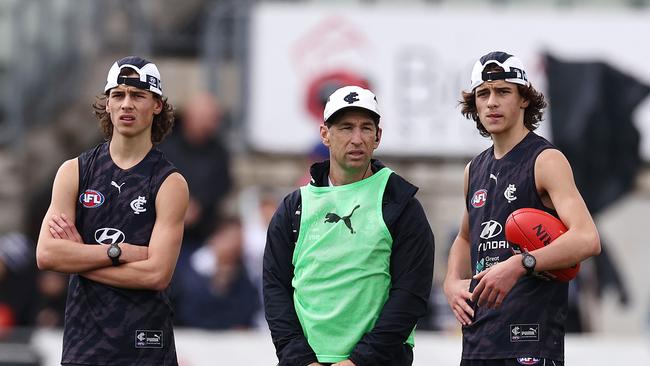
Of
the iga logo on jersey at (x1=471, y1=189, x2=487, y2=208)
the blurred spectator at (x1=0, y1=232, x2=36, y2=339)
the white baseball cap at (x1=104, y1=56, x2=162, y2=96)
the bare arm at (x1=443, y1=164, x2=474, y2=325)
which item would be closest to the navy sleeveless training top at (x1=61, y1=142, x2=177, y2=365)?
the white baseball cap at (x1=104, y1=56, x2=162, y2=96)

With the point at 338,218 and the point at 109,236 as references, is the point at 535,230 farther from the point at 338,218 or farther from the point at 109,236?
the point at 109,236

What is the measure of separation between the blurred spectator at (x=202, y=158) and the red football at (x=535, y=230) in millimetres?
7496

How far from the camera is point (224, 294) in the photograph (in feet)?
40.8

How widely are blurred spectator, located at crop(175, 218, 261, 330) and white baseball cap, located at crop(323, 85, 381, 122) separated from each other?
5.46 meters

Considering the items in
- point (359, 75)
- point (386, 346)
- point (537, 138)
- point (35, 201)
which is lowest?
point (386, 346)

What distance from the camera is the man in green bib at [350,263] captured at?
6859mm

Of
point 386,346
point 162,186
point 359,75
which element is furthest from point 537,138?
point 359,75

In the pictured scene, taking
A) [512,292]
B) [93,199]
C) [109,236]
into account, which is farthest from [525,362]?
[93,199]

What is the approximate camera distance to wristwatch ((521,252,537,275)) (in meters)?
6.73

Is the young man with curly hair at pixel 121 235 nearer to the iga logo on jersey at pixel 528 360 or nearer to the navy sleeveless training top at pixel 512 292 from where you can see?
the navy sleeveless training top at pixel 512 292

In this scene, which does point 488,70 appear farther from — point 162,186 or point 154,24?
point 154,24

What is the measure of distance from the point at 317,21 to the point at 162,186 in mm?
9544

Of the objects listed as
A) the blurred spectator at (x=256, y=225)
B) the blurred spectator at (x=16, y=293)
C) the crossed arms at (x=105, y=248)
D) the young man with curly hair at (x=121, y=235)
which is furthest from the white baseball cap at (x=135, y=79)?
the blurred spectator at (x=16, y=293)

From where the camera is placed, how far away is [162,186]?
7336 millimetres
